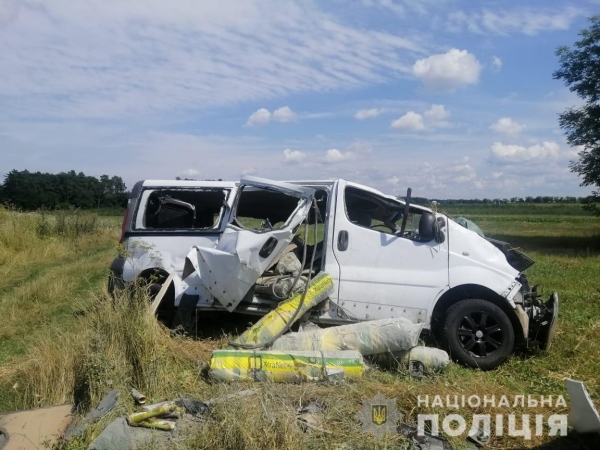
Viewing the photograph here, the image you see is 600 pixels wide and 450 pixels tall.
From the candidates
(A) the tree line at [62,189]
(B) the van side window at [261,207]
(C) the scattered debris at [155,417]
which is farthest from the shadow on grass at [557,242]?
(A) the tree line at [62,189]

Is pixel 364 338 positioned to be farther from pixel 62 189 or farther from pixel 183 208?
pixel 62 189

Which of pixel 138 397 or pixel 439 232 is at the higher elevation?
pixel 439 232

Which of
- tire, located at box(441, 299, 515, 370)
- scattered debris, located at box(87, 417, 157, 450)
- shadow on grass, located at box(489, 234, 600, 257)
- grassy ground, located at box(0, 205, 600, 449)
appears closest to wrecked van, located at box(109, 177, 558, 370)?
tire, located at box(441, 299, 515, 370)

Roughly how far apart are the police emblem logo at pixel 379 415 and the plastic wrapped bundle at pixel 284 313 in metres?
1.59

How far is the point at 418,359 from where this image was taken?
5.37m

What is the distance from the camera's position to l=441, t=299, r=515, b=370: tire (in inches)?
225

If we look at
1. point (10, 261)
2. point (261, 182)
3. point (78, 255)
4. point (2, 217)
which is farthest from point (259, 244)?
point (2, 217)

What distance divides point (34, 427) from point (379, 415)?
106 inches

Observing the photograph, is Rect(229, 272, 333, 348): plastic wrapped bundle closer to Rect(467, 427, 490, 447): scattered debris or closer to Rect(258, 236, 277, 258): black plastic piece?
Rect(258, 236, 277, 258): black plastic piece

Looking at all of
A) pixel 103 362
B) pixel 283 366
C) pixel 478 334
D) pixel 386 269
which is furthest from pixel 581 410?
pixel 103 362

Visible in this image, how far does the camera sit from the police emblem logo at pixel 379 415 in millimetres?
4094

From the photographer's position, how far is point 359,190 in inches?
260

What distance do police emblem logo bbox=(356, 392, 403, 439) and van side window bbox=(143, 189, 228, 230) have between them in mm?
Answer: 3551

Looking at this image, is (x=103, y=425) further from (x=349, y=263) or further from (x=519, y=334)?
(x=519, y=334)
